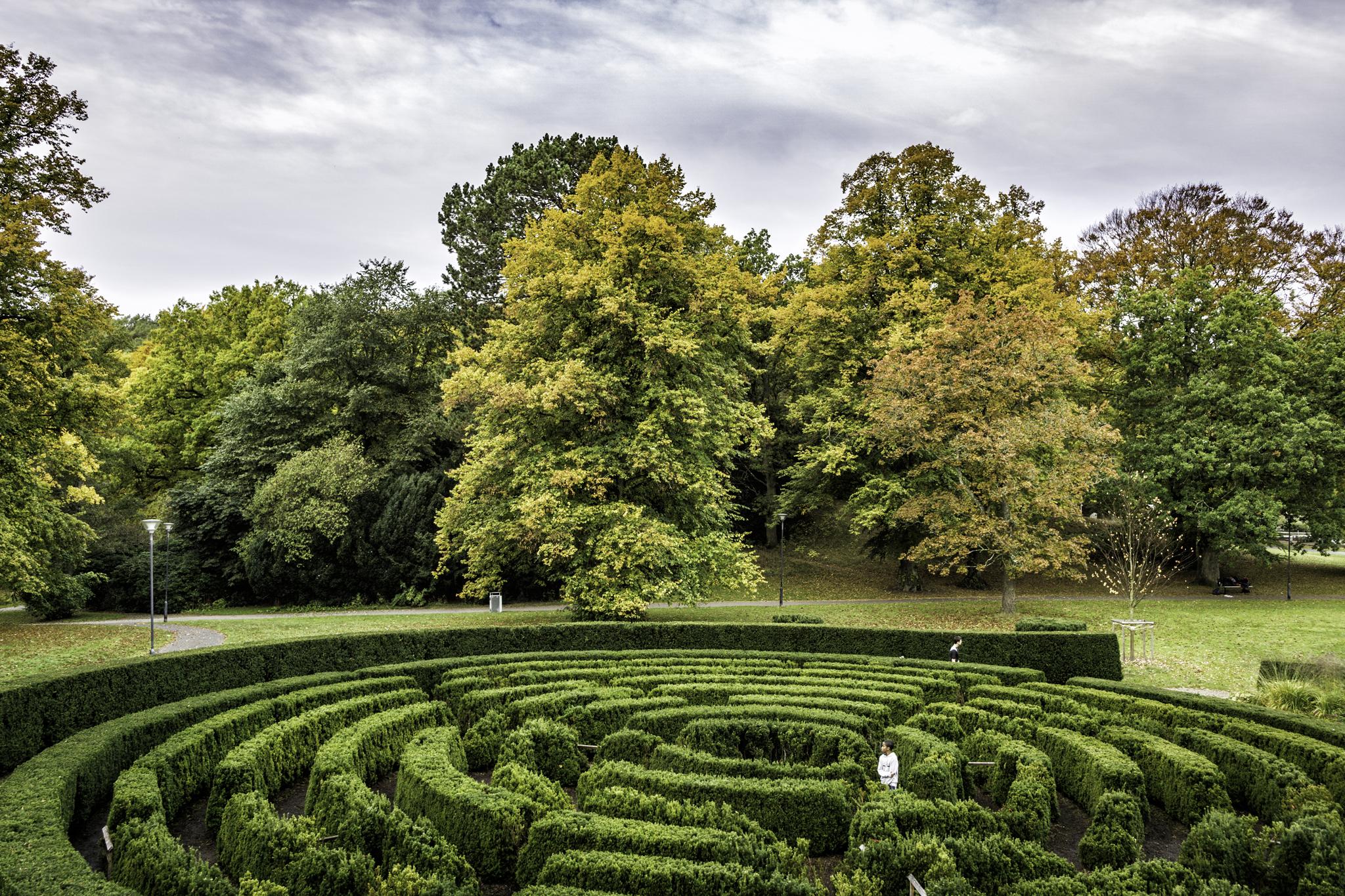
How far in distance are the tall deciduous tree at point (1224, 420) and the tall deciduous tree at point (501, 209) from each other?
3037cm

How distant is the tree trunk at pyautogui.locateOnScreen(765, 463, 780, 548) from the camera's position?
47.7m

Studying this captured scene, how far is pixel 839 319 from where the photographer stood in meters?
37.6

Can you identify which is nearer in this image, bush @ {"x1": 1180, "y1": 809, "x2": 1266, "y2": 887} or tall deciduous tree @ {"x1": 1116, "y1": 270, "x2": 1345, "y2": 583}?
bush @ {"x1": 1180, "y1": 809, "x2": 1266, "y2": 887}

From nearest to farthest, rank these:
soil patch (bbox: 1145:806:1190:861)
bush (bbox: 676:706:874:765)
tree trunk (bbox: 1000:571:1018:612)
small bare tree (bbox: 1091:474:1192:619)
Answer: soil patch (bbox: 1145:806:1190:861)
bush (bbox: 676:706:874:765)
small bare tree (bbox: 1091:474:1192:619)
tree trunk (bbox: 1000:571:1018:612)

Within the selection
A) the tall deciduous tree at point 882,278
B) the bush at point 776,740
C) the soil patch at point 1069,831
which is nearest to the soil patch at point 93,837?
the bush at point 776,740

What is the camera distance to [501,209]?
4478 cm

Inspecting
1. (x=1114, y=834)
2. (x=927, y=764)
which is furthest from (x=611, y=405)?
(x=1114, y=834)

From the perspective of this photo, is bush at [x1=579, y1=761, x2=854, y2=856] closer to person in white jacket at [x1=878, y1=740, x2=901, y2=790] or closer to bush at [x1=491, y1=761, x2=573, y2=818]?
bush at [x1=491, y1=761, x2=573, y2=818]

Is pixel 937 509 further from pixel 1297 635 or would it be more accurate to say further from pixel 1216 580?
pixel 1216 580

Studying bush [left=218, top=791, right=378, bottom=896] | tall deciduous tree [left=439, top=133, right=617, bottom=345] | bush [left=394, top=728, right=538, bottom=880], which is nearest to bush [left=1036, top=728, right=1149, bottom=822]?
bush [left=394, top=728, right=538, bottom=880]

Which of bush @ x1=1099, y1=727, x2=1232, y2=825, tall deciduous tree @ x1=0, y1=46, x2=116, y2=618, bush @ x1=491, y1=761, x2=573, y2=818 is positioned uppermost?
tall deciduous tree @ x1=0, y1=46, x2=116, y2=618

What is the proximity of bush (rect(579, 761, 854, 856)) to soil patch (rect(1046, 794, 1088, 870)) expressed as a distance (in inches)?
126

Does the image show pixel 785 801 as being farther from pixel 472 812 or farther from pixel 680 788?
pixel 472 812

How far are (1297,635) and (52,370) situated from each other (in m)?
43.1
